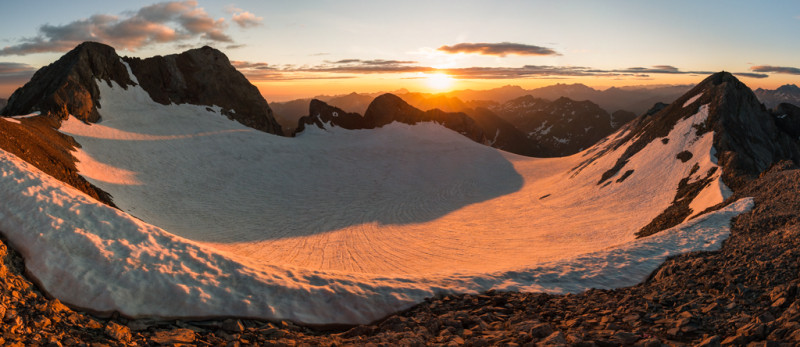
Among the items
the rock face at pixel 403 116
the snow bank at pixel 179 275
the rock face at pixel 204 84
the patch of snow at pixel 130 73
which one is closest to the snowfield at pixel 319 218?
the snow bank at pixel 179 275

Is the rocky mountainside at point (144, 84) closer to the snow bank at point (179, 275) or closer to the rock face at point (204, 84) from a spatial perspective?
the rock face at point (204, 84)

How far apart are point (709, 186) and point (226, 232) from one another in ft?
109

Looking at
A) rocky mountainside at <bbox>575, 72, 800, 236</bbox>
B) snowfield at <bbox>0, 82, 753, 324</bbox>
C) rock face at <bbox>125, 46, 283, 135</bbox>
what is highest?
rock face at <bbox>125, 46, 283, 135</bbox>

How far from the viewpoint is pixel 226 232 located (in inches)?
1093

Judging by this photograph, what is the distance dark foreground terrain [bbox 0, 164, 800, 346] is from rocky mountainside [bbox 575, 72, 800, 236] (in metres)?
13.5

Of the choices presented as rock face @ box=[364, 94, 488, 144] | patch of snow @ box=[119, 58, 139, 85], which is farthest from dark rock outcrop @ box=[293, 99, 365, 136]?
patch of snow @ box=[119, 58, 139, 85]

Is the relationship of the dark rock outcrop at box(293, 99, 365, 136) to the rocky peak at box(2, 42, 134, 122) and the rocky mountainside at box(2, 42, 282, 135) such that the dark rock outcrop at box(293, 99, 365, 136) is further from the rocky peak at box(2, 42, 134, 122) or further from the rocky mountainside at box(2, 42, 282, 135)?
the rocky peak at box(2, 42, 134, 122)

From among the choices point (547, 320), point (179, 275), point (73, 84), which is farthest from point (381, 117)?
point (547, 320)

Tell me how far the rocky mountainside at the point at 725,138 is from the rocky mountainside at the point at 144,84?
5931cm

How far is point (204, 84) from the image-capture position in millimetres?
71375

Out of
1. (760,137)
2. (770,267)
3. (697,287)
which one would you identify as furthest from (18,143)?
(760,137)

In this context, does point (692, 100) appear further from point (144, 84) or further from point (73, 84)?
point (144, 84)

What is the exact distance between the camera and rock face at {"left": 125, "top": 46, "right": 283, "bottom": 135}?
64.8m

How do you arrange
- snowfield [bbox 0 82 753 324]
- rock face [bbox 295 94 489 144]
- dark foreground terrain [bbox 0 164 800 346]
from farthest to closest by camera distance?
rock face [bbox 295 94 489 144]
snowfield [bbox 0 82 753 324]
dark foreground terrain [bbox 0 164 800 346]
